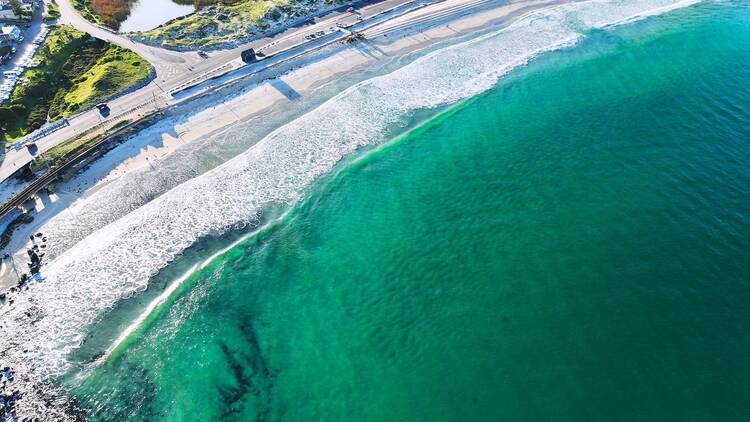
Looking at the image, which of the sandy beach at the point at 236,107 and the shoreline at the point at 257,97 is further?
the shoreline at the point at 257,97

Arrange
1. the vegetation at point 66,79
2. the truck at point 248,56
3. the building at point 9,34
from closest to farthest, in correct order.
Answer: the vegetation at point 66,79, the truck at point 248,56, the building at point 9,34

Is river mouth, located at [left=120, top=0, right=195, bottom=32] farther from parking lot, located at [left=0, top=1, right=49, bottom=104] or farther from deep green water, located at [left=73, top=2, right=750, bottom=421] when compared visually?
deep green water, located at [left=73, top=2, right=750, bottom=421]

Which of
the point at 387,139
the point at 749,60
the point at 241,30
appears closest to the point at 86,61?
the point at 241,30

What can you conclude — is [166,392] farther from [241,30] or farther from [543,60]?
[543,60]

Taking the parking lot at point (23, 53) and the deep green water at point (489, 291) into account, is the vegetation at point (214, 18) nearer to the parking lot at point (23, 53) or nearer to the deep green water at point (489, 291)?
the parking lot at point (23, 53)

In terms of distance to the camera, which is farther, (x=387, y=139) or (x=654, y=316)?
(x=387, y=139)

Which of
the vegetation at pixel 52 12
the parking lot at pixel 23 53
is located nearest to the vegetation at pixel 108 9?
the vegetation at pixel 52 12

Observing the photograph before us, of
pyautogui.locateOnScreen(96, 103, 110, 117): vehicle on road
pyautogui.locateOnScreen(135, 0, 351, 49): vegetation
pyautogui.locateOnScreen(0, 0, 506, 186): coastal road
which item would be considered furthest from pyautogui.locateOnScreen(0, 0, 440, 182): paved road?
pyautogui.locateOnScreen(135, 0, 351, 49): vegetation
